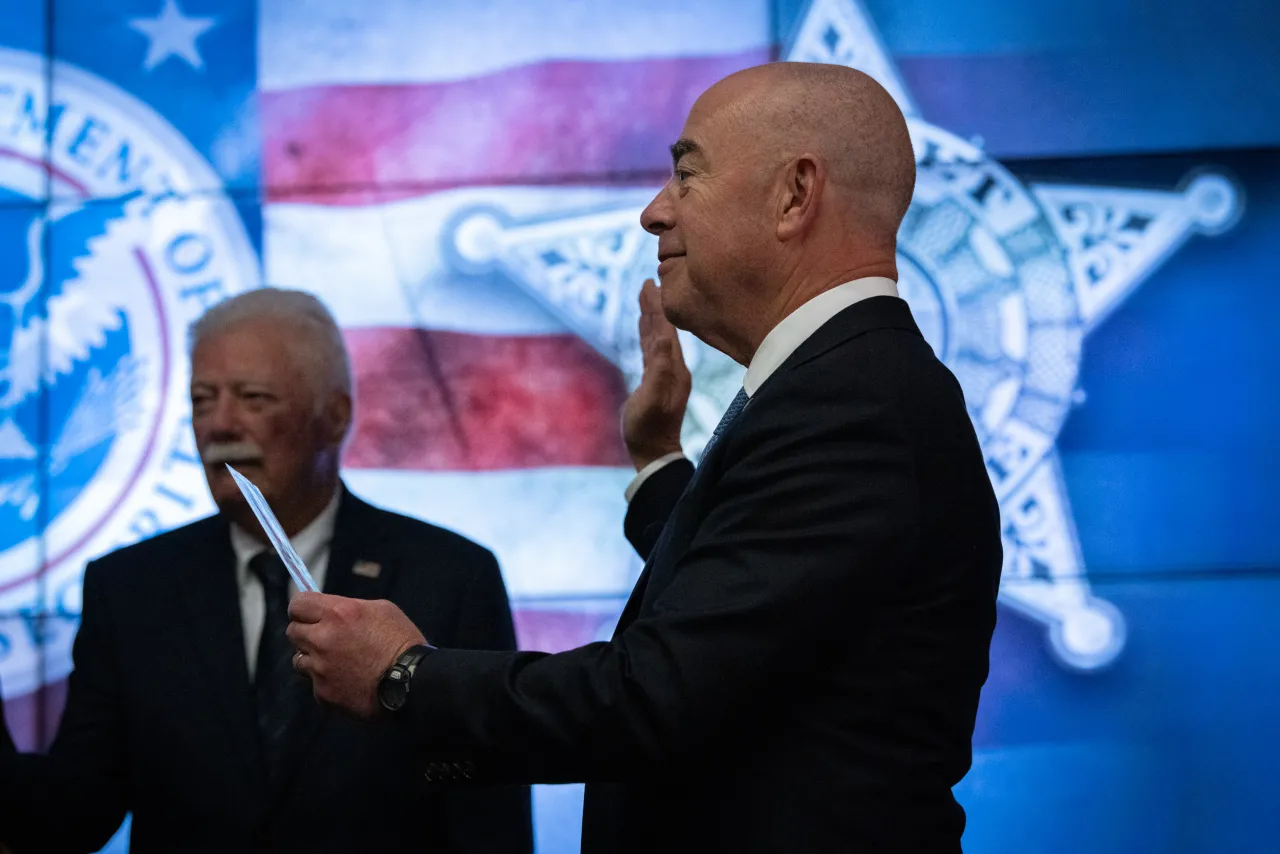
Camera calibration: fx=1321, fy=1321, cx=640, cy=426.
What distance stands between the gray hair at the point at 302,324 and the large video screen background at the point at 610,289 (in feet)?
1.90

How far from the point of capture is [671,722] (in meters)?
1.17

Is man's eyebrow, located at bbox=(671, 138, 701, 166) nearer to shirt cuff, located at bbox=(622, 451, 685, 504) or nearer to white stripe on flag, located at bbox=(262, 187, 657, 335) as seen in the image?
shirt cuff, located at bbox=(622, 451, 685, 504)

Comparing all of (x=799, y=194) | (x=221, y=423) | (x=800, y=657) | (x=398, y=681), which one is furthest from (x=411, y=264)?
(x=800, y=657)

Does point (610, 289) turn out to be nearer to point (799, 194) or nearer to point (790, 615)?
point (799, 194)

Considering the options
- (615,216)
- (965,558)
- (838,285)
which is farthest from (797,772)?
(615,216)

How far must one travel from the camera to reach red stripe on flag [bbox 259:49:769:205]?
2.98 metres

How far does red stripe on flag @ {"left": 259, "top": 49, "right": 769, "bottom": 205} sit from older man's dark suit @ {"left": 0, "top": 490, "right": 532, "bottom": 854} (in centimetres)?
107

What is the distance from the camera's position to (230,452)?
2.20 m

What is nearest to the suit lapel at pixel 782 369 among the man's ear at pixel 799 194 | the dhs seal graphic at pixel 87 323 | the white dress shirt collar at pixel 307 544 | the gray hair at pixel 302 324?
the man's ear at pixel 799 194

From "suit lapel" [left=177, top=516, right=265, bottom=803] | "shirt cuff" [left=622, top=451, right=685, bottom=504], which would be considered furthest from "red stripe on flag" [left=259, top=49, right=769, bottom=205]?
"shirt cuff" [left=622, top=451, right=685, bottom=504]

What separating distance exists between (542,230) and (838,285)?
1.69 m

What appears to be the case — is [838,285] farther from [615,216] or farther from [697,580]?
[615,216]

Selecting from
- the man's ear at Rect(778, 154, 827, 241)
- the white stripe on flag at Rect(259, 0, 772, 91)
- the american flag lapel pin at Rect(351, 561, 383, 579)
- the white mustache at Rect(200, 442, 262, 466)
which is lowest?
the american flag lapel pin at Rect(351, 561, 383, 579)

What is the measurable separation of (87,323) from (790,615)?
2.34 meters
